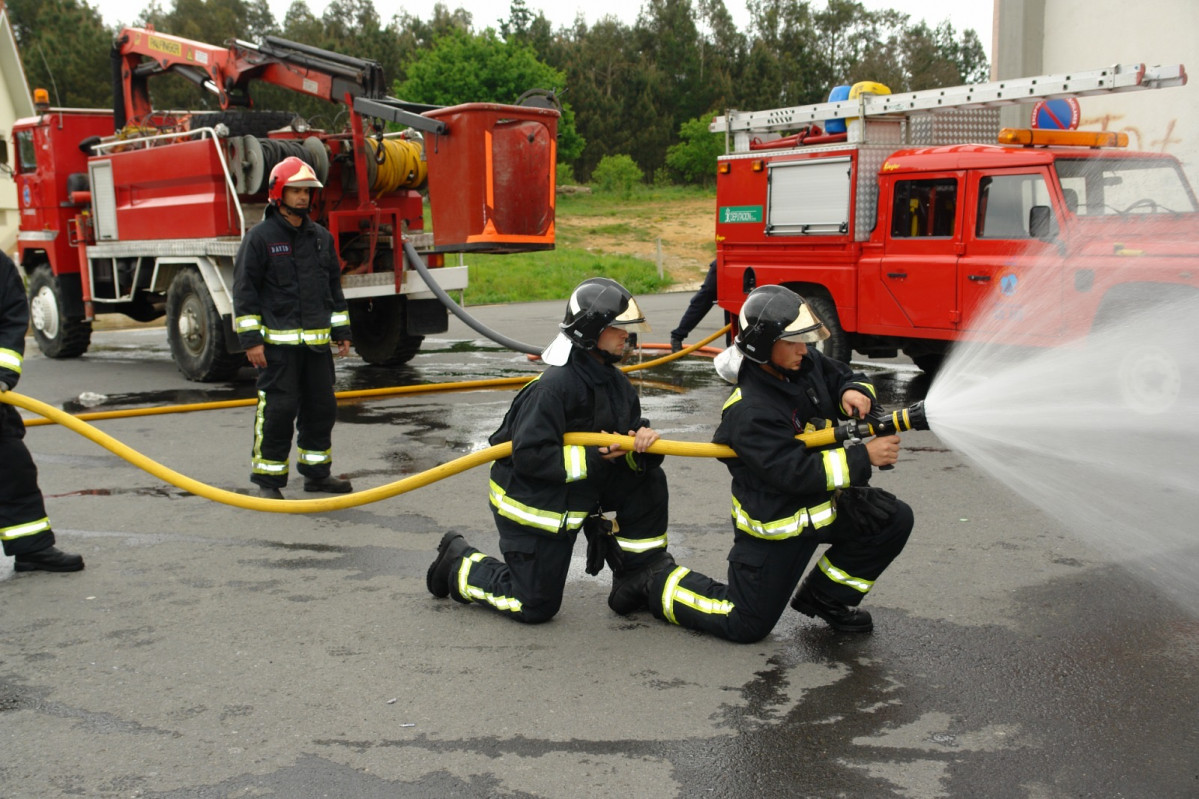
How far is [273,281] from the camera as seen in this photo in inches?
252

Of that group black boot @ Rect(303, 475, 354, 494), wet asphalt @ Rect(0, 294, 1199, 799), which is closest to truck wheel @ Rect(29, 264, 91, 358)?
wet asphalt @ Rect(0, 294, 1199, 799)

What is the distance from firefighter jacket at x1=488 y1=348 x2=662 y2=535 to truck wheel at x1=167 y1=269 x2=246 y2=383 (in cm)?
669

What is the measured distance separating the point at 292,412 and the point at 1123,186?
6139 mm

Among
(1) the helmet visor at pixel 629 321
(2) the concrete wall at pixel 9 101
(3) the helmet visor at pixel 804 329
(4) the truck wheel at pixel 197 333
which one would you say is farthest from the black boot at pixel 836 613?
(2) the concrete wall at pixel 9 101

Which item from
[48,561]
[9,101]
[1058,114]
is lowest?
[48,561]

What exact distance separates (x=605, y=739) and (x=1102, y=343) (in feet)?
20.1

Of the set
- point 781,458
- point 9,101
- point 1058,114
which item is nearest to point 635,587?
point 781,458

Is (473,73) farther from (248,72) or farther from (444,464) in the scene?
(444,464)

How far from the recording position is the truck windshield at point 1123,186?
8.41 metres

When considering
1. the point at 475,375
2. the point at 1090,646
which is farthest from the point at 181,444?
the point at 1090,646

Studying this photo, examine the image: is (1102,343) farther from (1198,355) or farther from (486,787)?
Answer: (486,787)

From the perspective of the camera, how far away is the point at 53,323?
510 inches

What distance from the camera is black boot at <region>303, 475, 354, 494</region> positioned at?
6594 millimetres

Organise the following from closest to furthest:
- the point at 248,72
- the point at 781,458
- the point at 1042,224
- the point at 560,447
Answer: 1. the point at 781,458
2. the point at 560,447
3. the point at 1042,224
4. the point at 248,72
